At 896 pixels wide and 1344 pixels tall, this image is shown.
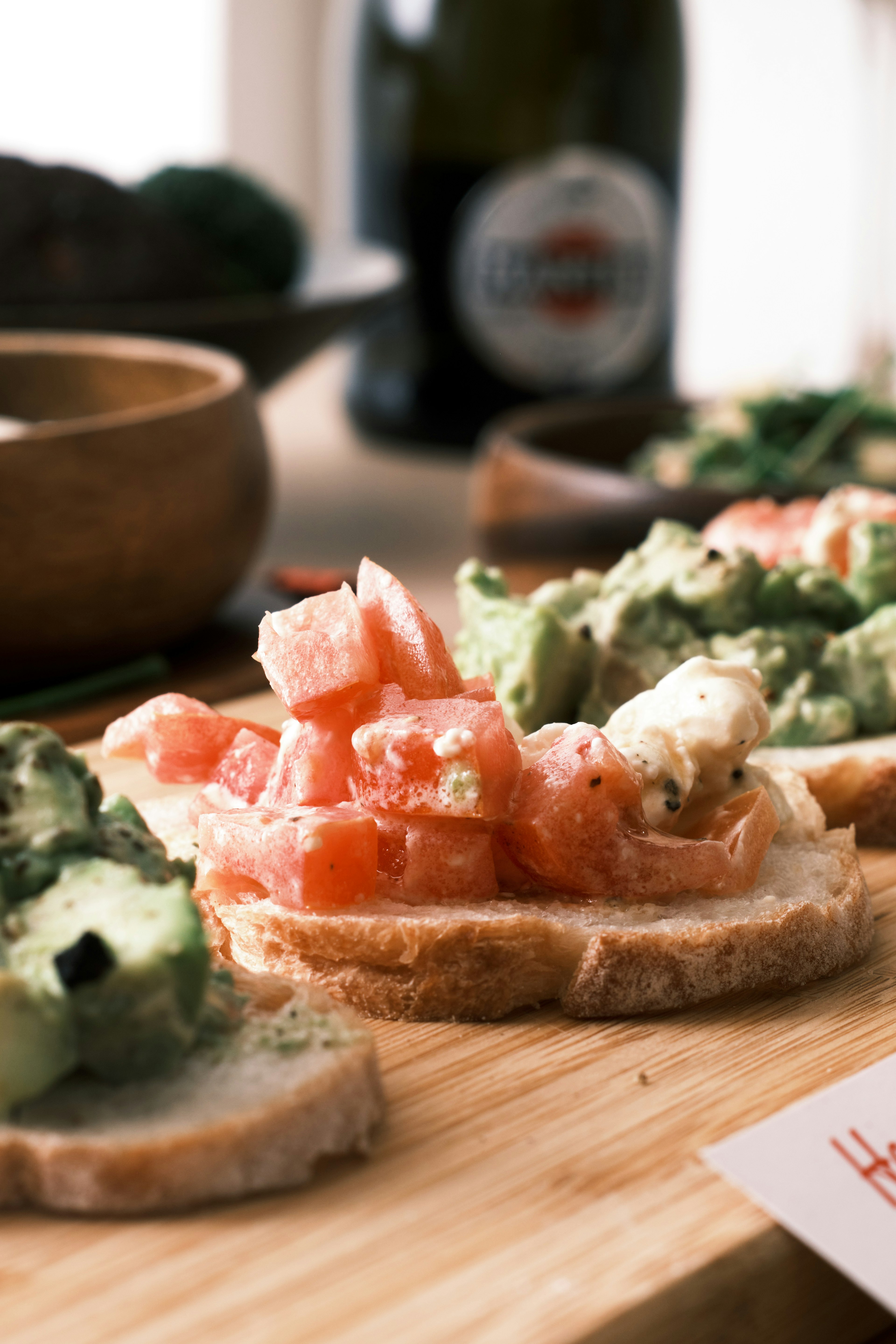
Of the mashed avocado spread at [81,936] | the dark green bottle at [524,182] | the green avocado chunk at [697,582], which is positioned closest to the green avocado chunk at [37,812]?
the mashed avocado spread at [81,936]

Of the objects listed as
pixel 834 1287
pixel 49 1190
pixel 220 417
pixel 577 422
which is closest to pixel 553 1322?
pixel 834 1287

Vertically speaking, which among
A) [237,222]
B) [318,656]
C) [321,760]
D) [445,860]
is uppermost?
[237,222]

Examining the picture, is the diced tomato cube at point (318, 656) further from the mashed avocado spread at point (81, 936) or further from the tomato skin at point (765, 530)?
the tomato skin at point (765, 530)

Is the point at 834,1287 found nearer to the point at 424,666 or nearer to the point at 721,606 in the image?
the point at 424,666

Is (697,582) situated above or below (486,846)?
above

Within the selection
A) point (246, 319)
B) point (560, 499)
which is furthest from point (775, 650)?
point (246, 319)

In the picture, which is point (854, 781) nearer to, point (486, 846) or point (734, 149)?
point (486, 846)

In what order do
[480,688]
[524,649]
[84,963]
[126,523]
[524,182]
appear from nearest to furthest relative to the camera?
[84,963]
[480,688]
[524,649]
[126,523]
[524,182]
